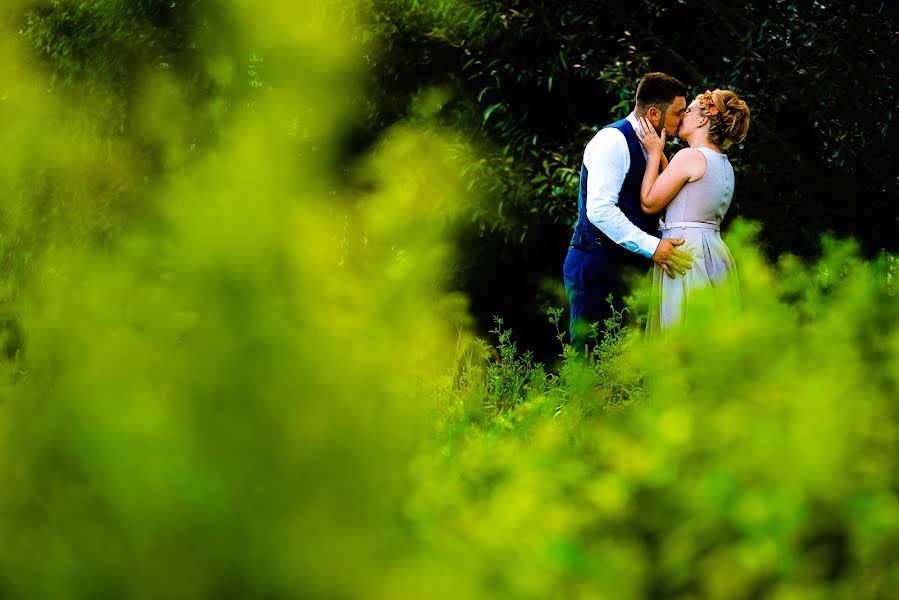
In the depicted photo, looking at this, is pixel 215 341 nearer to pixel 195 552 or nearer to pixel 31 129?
pixel 195 552

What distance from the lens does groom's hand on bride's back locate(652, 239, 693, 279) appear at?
4.88 m

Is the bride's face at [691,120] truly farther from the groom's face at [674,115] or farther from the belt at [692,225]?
the belt at [692,225]

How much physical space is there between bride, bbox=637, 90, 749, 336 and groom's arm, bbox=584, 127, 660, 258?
6.0 inches

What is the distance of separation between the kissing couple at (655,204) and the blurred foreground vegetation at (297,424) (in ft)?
11.1

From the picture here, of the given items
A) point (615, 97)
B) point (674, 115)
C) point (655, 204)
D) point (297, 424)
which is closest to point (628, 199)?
point (655, 204)

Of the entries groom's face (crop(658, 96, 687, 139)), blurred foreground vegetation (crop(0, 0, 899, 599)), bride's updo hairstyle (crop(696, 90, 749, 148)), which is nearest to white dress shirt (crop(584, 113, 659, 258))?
groom's face (crop(658, 96, 687, 139))

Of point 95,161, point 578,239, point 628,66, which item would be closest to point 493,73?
point 628,66

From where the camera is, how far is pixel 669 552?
4.43 ft

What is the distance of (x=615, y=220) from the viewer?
15.9ft

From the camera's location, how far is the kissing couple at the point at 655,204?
489 centimetres

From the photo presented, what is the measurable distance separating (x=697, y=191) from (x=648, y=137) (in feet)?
1.11

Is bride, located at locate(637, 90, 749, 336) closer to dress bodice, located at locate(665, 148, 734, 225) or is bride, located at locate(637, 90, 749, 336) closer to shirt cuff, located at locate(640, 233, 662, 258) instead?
dress bodice, located at locate(665, 148, 734, 225)

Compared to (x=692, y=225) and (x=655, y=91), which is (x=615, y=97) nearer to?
(x=655, y=91)

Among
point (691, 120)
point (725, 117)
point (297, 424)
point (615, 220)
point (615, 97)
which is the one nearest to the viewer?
point (297, 424)
